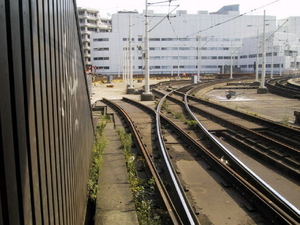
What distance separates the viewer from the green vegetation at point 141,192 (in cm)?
432

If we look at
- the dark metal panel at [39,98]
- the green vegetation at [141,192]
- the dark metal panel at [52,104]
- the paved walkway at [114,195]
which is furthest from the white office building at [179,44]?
the dark metal panel at [39,98]

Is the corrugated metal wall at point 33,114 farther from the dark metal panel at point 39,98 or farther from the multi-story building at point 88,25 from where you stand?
the multi-story building at point 88,25

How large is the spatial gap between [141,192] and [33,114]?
11.3 feet

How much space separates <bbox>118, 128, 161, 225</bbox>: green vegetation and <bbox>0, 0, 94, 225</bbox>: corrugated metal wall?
1.53m

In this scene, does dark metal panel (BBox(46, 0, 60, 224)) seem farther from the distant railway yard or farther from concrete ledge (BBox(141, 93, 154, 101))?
concrete ledge (BBox(141, 93, 154, 101))

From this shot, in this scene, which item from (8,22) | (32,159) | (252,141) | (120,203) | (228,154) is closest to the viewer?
(8,22)

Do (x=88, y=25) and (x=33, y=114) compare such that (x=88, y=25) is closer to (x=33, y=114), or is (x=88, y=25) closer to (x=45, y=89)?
(x=45, y=89)

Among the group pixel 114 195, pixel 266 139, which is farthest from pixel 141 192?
pixel 266 139

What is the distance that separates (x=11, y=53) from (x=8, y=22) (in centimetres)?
16

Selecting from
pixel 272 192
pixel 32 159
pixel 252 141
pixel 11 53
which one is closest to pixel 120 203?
pixel 272 192

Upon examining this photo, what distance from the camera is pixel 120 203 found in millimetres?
4680

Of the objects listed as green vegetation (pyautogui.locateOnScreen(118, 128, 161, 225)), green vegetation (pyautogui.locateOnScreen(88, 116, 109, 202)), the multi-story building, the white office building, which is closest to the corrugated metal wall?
green vegetation (pyautogui.locateOnScreen(118, 128, 161, 225))

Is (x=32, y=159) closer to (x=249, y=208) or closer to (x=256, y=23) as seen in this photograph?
(x=249, y=208)

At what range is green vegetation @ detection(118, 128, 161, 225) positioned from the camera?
4322 mm
